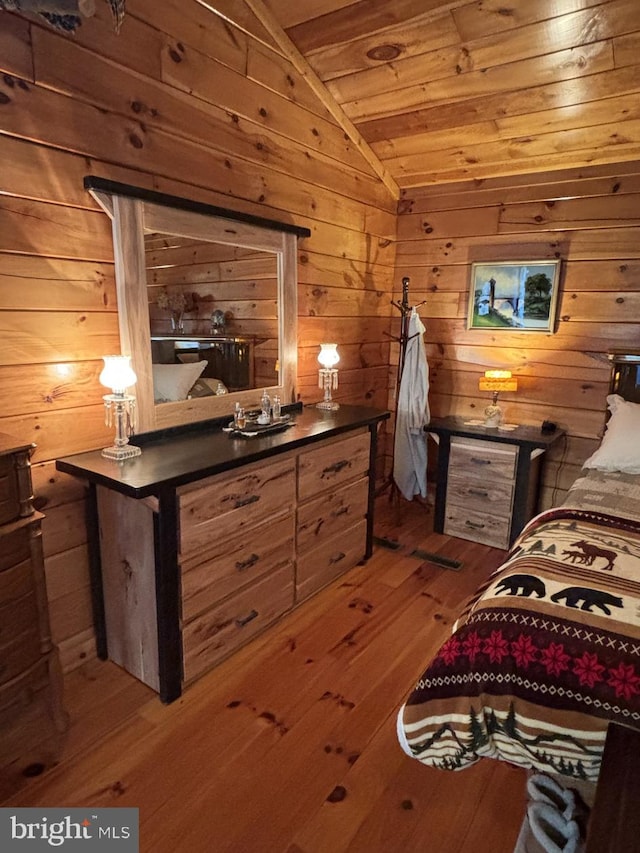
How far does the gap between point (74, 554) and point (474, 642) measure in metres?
1.47

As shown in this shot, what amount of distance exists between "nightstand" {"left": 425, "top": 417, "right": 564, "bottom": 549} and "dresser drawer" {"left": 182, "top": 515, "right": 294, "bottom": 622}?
1.34 m

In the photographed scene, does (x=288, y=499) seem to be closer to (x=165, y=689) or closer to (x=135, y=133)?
(x=165, y=689)

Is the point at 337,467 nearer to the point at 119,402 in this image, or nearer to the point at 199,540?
the point at 199,540

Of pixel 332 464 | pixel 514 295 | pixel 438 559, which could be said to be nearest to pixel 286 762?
pixel 332 464

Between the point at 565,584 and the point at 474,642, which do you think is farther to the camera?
the point at 565,584

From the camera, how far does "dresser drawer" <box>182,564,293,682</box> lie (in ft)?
6.18

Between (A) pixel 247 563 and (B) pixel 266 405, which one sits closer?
(A) pixel 247 563

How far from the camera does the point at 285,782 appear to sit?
5.05 feet

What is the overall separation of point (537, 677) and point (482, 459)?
193 cm

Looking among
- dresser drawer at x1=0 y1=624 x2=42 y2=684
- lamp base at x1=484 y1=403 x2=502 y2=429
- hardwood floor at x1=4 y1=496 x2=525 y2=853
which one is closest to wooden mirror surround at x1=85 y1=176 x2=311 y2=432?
dresser drawer at x1=0 y1=624 x2=42 y2=684

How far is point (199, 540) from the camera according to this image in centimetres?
182

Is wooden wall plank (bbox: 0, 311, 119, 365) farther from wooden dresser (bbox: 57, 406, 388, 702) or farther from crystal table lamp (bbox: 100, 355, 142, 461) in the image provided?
wooden dresser (bbox: 57, 406, 388, 702)

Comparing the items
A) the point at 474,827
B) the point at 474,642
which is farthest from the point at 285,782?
the point at 474,642

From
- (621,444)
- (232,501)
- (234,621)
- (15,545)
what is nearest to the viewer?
(15,545)
